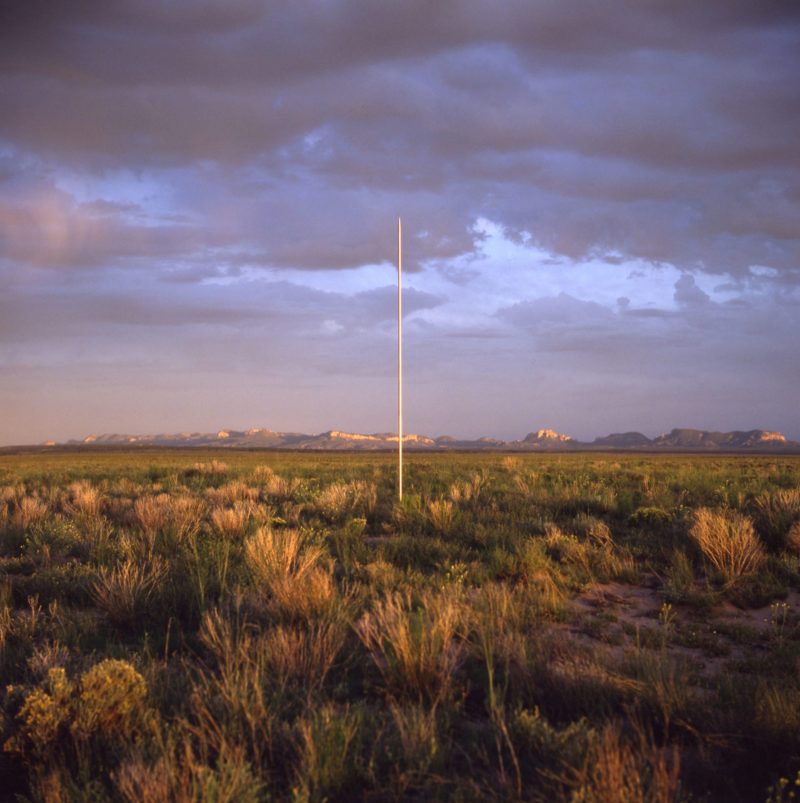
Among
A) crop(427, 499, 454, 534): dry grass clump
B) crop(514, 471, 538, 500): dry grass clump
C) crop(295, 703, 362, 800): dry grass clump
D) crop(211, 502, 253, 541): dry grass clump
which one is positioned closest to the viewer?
crop(295, 703, 362, 800): dry grass clump

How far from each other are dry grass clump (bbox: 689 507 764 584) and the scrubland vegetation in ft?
0.12

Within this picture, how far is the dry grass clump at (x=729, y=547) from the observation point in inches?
301

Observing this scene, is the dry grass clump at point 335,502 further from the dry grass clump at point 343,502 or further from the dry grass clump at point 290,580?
the dry grass clump at point 290,580

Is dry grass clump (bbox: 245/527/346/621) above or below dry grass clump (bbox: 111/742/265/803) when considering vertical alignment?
above

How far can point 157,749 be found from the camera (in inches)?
136

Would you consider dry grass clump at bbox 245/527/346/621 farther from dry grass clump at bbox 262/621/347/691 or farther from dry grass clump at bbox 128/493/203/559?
dry grass clump at bbox 128/493/203/559

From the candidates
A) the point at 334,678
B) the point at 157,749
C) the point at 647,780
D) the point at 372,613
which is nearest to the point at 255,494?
the point at 372,613

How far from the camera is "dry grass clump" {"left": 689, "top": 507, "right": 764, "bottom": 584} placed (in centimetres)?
764

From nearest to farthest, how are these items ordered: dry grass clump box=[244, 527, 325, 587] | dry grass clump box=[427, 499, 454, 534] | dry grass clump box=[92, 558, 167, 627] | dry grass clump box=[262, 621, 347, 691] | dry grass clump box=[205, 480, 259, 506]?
dry grass clump box=[262, 621, 347, 691]
dry grass clump box=[92, 558, 167, 627]
dry grass clump box=[244, 527, 325, 587]
dry grass clump box=[427, 499, 454, 534]
dry grass clump box=[205, 480, 259, 506]

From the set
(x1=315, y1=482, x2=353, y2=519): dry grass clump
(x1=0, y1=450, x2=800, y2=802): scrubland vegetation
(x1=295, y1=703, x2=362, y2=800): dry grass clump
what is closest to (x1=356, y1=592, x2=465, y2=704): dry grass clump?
(x1=0, y1=450, x2=800, y2=802): scrubland vegetation

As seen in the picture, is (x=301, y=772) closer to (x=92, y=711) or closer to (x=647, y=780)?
(x=92, y=711)

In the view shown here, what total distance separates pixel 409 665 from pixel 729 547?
558 cm

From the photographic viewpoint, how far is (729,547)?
312 inches

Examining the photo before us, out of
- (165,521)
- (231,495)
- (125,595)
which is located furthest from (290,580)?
(231,495)
